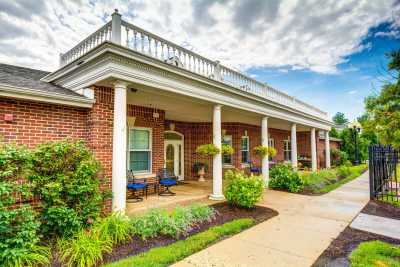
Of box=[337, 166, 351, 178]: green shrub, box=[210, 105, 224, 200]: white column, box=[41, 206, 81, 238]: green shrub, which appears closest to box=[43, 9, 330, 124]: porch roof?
box=[210, 105, 224, 200]: white column

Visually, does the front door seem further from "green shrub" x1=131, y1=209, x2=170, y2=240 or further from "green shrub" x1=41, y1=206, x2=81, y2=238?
"green shrub" x1=41, y1=206, x2=81, y2=238

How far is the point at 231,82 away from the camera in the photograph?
337 inches

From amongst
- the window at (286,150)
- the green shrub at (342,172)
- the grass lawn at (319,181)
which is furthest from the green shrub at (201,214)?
the window at (286,150)

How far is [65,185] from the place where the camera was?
4000mm

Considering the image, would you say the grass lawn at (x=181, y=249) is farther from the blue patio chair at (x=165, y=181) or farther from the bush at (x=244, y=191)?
the blue patio chair at (x=165, y=181)

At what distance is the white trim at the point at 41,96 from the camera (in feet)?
Result: 13.9

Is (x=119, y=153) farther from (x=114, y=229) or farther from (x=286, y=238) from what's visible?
(x=286, y=238)

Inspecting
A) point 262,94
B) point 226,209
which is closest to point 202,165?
point 262,94

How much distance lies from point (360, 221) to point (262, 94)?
6.37 metres

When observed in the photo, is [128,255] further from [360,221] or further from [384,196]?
[384,196]

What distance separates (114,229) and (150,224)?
72 cm

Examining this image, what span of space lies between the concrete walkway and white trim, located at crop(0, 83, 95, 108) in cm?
413

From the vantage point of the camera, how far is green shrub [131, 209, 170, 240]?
4422 millimetres

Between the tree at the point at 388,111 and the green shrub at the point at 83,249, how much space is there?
4807 mm
